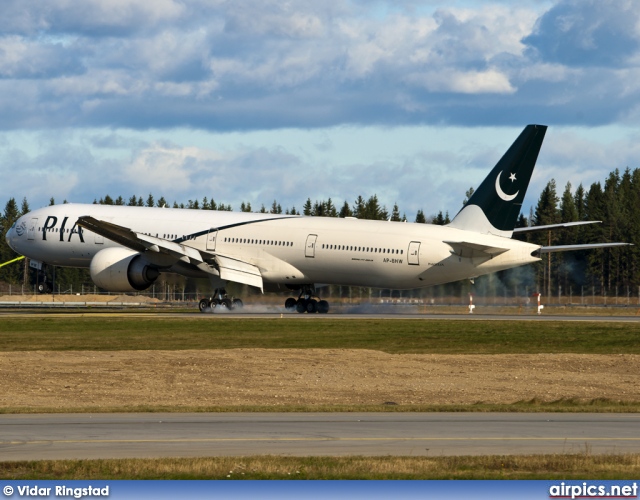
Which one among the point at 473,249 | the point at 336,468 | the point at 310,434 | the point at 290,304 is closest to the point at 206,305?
the point at 290,304

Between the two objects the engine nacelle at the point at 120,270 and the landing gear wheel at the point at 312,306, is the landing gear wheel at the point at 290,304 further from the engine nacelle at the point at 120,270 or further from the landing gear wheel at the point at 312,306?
the engine nacelle at the point at 120,270

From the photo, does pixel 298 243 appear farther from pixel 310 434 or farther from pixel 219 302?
pixel 310 434

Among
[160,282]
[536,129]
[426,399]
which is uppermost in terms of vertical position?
[536,129]

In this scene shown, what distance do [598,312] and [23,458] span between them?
57.3 metres

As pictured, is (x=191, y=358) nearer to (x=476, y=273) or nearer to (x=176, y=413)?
(x=176, y=413)

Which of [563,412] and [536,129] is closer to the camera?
[563,412]

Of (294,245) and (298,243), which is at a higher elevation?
(298,243)

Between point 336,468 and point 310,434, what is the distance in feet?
13.1

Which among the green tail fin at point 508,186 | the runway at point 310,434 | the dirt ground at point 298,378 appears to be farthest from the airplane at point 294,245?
the runway at point 310,434

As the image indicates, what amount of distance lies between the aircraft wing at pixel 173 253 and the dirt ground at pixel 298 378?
20.4m

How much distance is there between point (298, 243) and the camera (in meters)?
61.7

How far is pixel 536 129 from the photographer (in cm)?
5897

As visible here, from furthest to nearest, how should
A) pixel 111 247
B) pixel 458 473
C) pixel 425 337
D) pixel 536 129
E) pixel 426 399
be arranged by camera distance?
pixel 111 247 < pixel 536 129 < pixel 425 337 < pixel 426 399 < pixel 458 473

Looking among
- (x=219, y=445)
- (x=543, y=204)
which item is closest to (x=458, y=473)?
(x=219, y=445)
